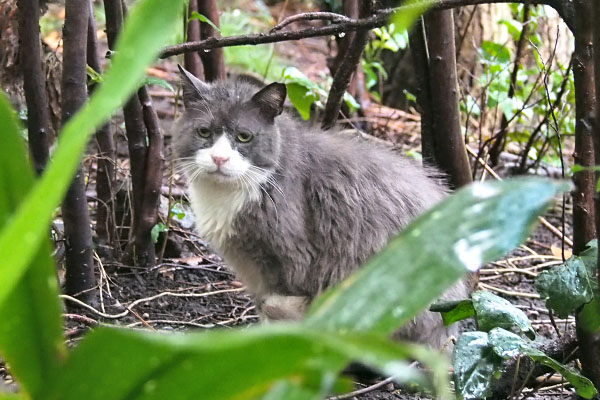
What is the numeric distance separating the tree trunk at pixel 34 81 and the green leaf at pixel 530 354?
64.9 inches

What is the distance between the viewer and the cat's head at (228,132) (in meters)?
2.71

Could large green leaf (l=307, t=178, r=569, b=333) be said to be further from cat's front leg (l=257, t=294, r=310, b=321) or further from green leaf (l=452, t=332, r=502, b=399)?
cat's front leg (l=257, t=294, r=310, b=321)

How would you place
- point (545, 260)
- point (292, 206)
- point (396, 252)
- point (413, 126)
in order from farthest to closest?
point (413, 126), point (545, 260), point (292, 206), point (396, 252)

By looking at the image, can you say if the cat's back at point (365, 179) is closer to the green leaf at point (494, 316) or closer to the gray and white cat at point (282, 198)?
the gray and white cat at point (282, 198)

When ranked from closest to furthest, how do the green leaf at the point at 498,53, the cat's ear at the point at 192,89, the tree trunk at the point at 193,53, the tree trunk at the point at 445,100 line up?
1. the cat's ear at the point at 192,89
2. the tree trunk at the point at 445,100
3. the tree trunk at the point at 193,53
4. the green leaf at the point at 498,53

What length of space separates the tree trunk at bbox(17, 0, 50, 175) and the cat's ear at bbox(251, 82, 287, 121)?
805mm

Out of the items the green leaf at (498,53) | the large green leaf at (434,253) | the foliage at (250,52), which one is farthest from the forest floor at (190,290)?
the foliage at (250,52)

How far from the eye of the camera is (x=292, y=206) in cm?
273

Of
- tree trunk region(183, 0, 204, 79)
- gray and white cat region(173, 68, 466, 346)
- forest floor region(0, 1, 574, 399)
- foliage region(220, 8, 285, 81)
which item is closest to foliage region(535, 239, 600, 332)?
forest floor region(0, 1, 574, 399)

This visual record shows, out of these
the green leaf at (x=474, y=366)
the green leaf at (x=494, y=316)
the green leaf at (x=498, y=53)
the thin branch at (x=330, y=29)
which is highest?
the thin branch at (x=330, y=29)

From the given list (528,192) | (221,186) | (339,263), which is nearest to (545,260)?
(339,263)

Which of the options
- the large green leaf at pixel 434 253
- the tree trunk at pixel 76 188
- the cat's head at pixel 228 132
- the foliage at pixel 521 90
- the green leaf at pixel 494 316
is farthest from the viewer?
the foliage at pixel 521 90

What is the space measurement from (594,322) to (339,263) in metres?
1.15

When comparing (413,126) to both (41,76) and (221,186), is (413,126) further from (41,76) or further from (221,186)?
(41,76)
